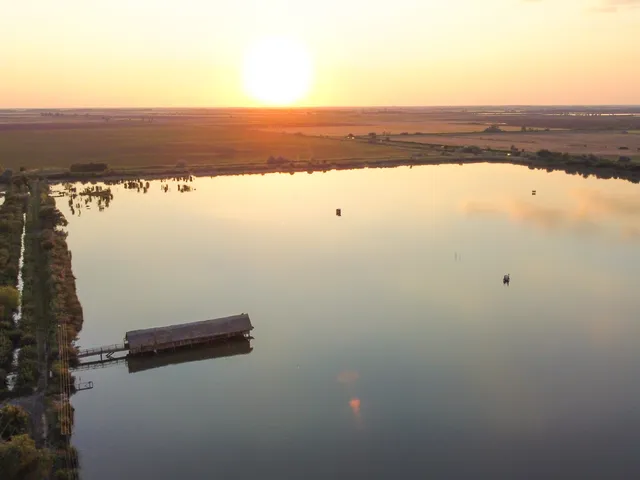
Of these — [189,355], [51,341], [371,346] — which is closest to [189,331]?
[189,355]

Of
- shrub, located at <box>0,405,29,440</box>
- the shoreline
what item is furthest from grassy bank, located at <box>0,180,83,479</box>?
the shoreline

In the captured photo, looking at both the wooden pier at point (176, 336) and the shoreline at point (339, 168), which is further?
the shoreline at point (339, 168)

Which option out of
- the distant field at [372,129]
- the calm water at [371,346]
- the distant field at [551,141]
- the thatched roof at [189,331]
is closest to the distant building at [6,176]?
the calm water at [371,346]

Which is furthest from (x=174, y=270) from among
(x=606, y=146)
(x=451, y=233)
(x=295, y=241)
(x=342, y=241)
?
(x=606, y=146)

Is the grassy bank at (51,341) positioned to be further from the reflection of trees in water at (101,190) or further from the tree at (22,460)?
the reflection of trees in water at (101,190)

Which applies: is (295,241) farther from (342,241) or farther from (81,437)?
(81,437)

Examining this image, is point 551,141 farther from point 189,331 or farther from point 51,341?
point 51,341

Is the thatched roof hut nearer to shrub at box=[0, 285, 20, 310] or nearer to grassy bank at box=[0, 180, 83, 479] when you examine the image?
grassy bank at box=[0, 180, 83, 479]
